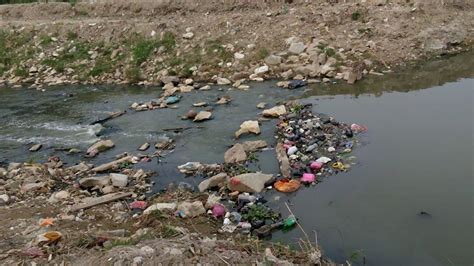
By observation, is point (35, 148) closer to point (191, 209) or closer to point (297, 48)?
point (191, 209)

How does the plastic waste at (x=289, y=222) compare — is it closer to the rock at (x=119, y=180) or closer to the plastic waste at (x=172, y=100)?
the rock at (x=119, y=180)

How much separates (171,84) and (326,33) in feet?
13.4

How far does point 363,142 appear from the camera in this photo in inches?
271

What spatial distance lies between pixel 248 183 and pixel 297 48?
21.0 feet

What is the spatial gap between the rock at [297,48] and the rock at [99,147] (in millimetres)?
5355

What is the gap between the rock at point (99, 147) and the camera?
7.75 m

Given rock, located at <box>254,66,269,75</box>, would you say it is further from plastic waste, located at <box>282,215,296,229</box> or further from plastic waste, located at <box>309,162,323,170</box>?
plastic waste, located at <box>282,215,296,229</box>

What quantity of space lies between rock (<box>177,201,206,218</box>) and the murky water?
0.89 meters

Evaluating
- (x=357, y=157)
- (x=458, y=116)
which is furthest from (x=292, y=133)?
(x=458, y=116)

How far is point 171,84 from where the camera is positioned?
11.2m

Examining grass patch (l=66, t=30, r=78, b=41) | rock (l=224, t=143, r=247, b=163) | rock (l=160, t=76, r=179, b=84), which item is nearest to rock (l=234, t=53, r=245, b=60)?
rock (l=160, t=76, r=179, b=84)

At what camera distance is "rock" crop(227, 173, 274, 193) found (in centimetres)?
577

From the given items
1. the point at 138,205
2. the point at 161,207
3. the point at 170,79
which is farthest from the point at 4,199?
the point at 170,79

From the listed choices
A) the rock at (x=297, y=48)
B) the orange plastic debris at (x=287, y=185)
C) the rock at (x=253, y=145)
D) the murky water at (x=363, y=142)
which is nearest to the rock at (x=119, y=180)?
the murky water at (x=363, y=142)
